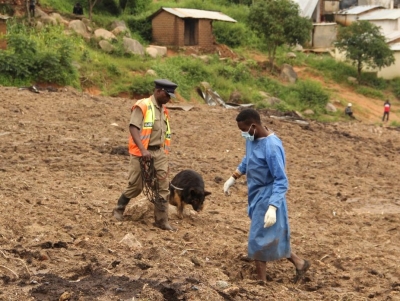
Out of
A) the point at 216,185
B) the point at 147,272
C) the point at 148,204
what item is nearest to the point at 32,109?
the point at 216,185

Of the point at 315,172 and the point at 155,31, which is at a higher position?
the point at 155,31

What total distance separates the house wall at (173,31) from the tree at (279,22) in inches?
100

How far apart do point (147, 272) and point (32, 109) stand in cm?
1048

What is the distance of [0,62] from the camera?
67.5 ft

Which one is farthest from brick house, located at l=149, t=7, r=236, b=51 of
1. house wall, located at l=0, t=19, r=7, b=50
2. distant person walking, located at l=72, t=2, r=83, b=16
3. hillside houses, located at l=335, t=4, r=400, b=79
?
house wall, located at l=0, t=19, r=7, b=50

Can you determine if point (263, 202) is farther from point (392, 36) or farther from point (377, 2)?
point (377, 2)

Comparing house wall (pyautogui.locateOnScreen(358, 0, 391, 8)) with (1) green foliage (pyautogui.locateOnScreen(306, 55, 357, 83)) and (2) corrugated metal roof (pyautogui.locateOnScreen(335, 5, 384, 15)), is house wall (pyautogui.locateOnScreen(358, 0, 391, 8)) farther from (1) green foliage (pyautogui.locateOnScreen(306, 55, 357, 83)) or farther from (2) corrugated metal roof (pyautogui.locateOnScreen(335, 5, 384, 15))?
(1) green foliage (pyautogui.locateOnScreen(306, 55, 357, 83))

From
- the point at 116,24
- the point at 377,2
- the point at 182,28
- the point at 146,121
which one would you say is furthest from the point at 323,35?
the point at 146,121

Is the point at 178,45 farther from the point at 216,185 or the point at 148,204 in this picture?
the point at 148,204

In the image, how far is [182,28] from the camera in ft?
110

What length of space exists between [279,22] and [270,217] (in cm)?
2808

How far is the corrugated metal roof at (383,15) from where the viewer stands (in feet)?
141

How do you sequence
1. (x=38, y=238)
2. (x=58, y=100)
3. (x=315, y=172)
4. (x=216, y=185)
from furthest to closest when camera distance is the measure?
(x=58, y=100), (x=315, y=172), (x=216, y=185), (x=38, y=238)

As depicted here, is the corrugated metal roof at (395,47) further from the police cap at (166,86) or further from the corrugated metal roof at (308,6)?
the police cap at (166,86)
